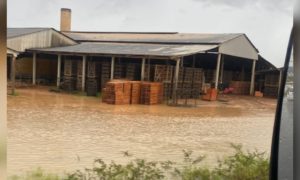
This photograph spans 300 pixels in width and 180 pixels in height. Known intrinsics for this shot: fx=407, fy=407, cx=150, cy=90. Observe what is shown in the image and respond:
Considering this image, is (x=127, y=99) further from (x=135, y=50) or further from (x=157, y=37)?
(x=157, y=37)

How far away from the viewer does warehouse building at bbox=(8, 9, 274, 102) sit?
17.5 m

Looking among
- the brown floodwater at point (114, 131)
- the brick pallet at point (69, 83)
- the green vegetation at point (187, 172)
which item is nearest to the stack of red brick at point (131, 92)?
the brown floodwater at point (114, 131)

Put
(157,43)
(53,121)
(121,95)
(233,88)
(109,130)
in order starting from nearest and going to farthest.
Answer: (109,130)
(53,121)
(121,95)
(157,43)
(233,88)

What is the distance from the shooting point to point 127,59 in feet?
64.5

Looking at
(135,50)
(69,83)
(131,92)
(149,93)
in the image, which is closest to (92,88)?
(69,83)

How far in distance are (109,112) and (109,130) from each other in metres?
3.33

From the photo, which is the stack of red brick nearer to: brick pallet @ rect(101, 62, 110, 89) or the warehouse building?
the warehouse building

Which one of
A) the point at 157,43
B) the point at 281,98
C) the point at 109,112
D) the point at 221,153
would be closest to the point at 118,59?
the point at 157,43

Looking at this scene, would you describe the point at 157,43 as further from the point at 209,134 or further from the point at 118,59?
the point at 209,134

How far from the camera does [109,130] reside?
9617mm

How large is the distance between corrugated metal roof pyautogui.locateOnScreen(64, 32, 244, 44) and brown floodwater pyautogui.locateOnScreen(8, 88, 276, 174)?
530cm

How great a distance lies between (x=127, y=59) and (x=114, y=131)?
10.4m

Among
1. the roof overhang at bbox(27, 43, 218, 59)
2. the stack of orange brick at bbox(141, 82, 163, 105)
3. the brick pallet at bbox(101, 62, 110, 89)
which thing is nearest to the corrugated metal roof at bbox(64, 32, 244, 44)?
the roof overhang at bbox(27, 43, 218, 59)

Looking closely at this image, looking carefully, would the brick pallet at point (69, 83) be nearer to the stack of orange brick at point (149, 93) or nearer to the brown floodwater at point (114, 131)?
the brown floodwater at point (114, 131)
